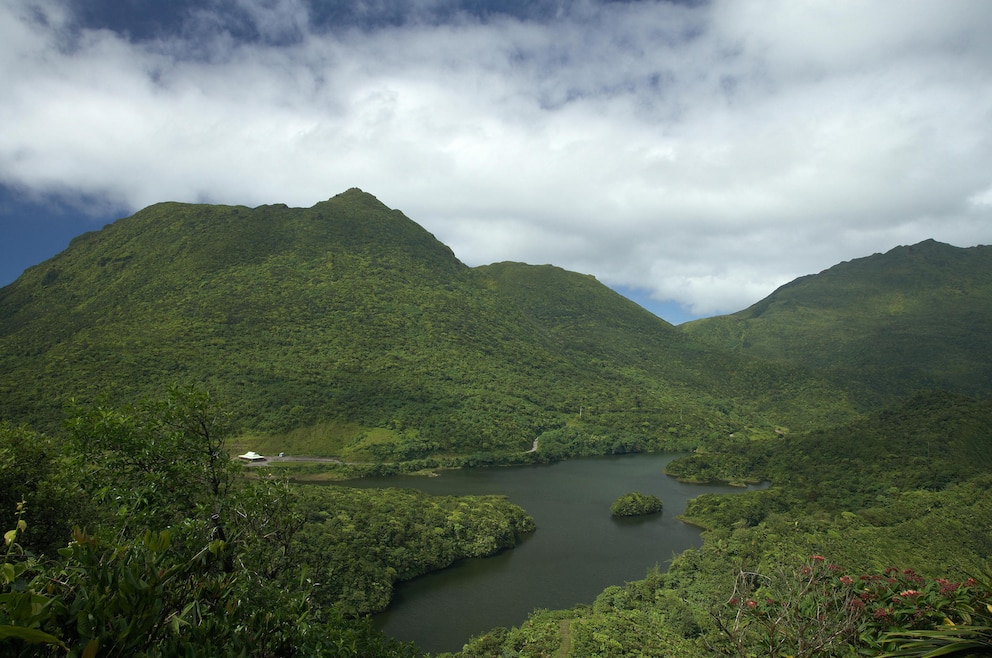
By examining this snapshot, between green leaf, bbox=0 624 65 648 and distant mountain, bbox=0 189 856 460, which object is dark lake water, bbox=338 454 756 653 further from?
green leaf, bbox=0 624 65 648

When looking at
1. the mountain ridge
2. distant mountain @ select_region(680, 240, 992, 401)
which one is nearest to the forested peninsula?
the mountain ridge

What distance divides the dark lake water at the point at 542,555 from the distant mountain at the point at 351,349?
1270 cm

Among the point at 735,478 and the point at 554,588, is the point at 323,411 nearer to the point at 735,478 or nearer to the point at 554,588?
the point at 554,588

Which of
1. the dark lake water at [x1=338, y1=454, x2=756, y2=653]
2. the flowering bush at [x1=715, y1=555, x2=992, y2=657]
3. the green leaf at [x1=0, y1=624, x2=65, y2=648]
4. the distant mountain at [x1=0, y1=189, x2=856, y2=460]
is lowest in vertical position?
the dark lake water at [x1=338, y1=454, x2=756, y2=653]

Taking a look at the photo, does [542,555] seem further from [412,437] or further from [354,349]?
[354,349]

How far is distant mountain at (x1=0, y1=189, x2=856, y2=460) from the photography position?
70.0 meters

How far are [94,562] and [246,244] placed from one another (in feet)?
422

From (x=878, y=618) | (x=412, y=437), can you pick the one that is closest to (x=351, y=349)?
(x=412, y=437)

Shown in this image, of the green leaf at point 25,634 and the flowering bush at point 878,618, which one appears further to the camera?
the flowering bush at point 878,618

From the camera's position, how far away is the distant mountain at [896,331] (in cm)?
11881

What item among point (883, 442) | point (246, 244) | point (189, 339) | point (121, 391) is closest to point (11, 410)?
point (121, 391)

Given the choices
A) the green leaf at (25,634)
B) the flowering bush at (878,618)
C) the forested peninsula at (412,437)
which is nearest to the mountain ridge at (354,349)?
the forested peninsula at (412,437)

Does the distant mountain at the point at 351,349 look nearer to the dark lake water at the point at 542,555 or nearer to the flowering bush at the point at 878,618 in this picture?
the dark lake water at the point at 542,555

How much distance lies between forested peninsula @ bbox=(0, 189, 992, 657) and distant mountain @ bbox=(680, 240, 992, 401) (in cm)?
117
